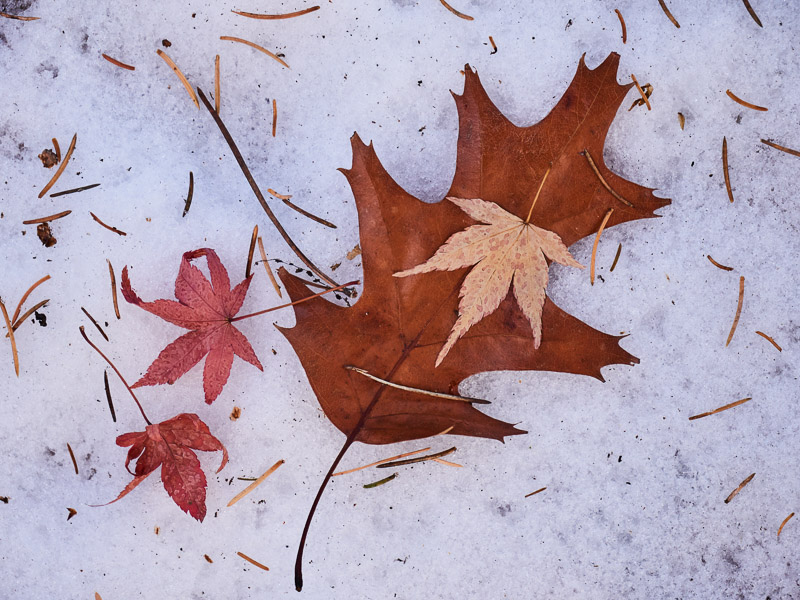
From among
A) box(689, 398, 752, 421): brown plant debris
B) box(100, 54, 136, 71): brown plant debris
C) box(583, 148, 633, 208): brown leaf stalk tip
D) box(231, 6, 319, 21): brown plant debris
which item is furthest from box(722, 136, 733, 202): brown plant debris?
box(100, 54, 136, 71): brown plant debris

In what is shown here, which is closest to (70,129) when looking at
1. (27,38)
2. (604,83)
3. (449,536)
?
(27,38)

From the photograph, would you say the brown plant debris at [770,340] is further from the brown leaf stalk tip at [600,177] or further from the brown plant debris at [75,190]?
the brown plant debris at [75,190]

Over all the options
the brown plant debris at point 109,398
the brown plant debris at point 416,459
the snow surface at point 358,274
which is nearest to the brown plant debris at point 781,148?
the snow surface at point 358,274

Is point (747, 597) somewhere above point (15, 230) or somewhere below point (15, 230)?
below

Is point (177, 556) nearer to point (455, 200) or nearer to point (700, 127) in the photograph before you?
point (455, 200)

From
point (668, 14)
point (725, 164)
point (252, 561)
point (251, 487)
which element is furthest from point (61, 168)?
point (725, 164)

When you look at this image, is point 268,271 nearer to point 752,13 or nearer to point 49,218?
point 49,218
